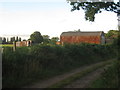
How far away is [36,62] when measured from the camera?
11.4 meters

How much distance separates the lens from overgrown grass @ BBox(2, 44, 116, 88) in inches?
363

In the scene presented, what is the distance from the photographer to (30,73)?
33.6 ft

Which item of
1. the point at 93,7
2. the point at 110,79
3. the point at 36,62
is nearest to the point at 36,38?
the point at 93,7

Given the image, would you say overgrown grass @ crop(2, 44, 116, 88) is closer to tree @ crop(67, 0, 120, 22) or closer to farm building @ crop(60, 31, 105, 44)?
tree @ crop(67, 0, 120, 22)

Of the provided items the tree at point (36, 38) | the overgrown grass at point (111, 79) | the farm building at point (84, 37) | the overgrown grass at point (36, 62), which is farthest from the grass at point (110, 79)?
the farm building at point (84, 37)

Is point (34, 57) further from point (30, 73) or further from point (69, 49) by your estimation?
point (69, 49)

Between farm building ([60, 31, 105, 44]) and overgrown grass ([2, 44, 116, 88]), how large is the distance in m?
36.2

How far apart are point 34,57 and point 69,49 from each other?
17.6ft

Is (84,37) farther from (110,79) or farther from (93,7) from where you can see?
(110,79)

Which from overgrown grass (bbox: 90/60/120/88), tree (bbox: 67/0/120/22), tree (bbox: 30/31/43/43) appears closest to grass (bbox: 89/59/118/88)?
overgrown grass (bbox: 90/60/120/88)

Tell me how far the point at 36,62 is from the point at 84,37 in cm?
4369

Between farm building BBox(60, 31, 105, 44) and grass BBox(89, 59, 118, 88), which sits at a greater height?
farm building BBox(60, 31, 105, 44)

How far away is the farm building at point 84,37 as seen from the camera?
2083 inches

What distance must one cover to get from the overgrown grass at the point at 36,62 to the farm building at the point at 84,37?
119ft
